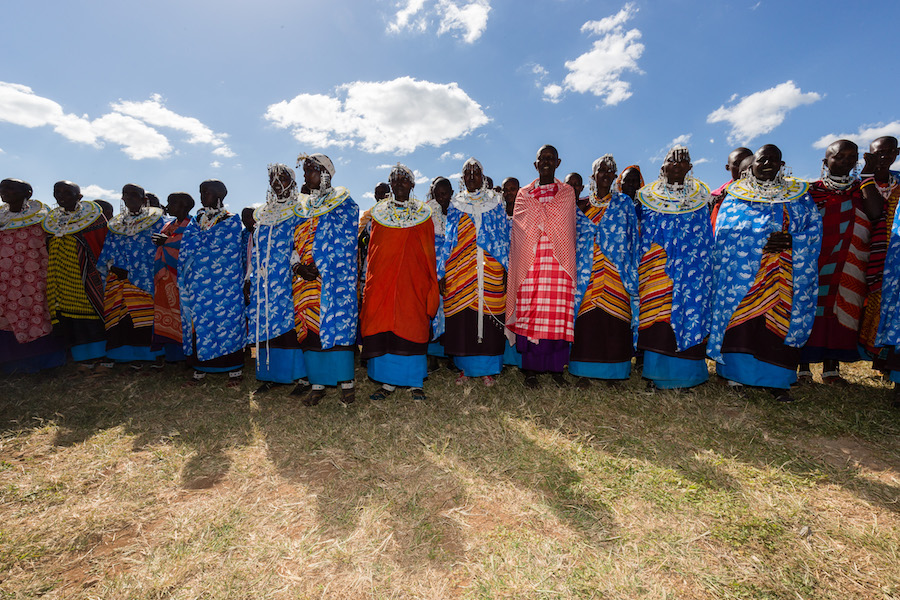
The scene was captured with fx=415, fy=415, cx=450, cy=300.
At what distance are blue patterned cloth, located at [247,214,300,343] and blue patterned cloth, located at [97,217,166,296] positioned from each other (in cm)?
202

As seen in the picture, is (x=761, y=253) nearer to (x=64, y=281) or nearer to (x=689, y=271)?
(x=689, y=271)

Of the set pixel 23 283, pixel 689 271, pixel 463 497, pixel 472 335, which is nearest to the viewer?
pixel 463 497


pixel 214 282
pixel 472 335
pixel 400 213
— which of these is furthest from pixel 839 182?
pixel 214 282

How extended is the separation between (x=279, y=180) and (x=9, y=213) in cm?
389

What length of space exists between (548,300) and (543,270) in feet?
1.07

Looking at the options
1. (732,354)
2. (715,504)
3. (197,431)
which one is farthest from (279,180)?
(732,354)

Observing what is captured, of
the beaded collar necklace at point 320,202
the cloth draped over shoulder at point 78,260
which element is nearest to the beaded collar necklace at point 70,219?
the cloth draped over shoulder at point 78,260

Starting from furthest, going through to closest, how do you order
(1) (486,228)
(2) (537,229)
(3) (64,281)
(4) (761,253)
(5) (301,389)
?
(3) (64,281), (5) (301,389), (1) (486,228), (2) (537,229), (4) (761,253)

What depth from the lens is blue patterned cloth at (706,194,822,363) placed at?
411 centimetres

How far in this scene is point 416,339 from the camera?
431cm

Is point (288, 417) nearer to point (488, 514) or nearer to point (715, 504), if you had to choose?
point (488, 514)

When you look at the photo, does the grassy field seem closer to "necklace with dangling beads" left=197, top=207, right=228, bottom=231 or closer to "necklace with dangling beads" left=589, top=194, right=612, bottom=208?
"necklace with dangling beads" left=589, top=194, right=612, bottom=208

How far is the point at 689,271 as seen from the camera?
4.27m

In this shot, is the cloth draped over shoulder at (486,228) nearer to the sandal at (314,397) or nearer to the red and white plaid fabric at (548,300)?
the red and white plaid fabric at (548,300)
